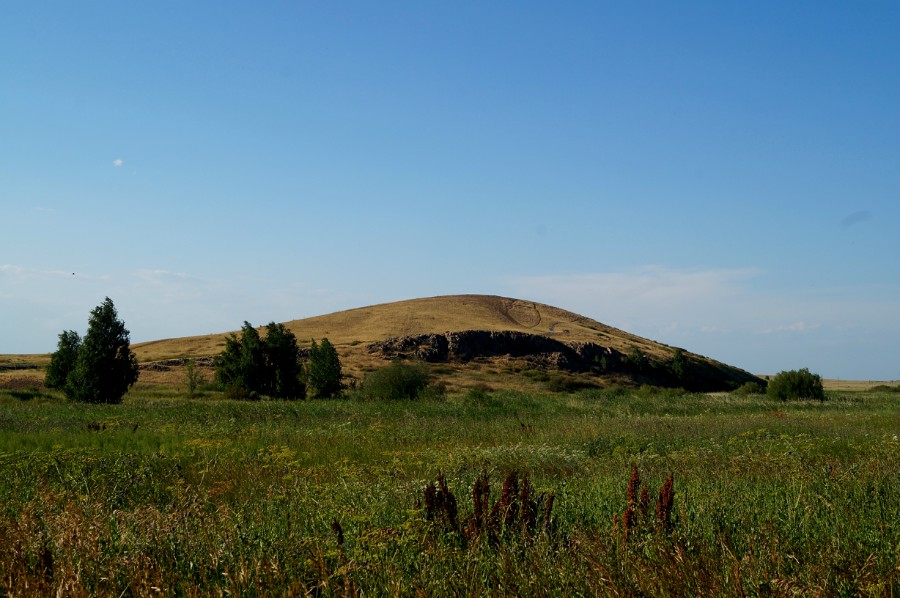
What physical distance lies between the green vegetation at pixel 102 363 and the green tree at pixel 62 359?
7981 millimetres

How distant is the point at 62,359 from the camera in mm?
47438

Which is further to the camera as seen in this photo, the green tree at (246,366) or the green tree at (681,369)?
the green tree at (681,369)

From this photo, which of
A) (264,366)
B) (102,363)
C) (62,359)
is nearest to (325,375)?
(264,366)

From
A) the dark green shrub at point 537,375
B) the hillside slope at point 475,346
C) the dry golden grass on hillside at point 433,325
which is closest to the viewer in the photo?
the dark green shrub at point 537,375

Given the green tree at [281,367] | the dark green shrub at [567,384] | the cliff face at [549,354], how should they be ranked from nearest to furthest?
the green tree at [281,367] → the dark green shrub at [567,384] → the cliff face at [549,354]

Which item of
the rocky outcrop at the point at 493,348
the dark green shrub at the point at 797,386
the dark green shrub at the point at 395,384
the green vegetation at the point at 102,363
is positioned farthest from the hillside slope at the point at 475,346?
the dark green shrub at the point at 797,386

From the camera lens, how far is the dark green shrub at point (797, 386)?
132 ft

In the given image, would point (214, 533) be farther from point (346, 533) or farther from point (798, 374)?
point (798, 374)

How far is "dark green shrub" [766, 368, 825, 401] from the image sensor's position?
132ft

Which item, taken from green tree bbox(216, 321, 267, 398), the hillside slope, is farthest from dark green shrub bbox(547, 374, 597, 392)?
green tree bbox(216, 321, 267, 398)

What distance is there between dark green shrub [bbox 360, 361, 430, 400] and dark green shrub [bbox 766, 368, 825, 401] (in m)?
23.2

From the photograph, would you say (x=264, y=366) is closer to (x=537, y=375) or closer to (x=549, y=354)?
(x=537, y=375)

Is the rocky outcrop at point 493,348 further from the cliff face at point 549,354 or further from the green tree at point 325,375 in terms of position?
the green tree at point 325,375

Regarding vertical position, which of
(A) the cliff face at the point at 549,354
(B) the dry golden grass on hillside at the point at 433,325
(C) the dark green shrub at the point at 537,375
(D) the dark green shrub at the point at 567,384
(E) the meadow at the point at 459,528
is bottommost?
(D) the dark green shrub at the point at 567,384
